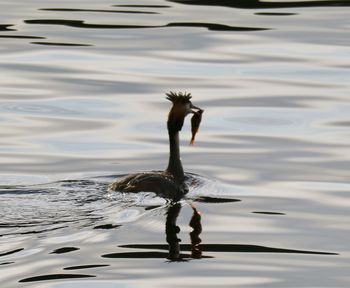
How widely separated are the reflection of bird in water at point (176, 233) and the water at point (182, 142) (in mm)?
31

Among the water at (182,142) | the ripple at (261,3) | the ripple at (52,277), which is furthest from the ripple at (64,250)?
the ripple at (261,3)

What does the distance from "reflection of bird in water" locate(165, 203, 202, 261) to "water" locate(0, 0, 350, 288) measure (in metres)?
0.03

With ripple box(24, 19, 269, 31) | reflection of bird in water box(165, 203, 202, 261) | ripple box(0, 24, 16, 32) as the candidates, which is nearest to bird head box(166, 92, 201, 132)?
reflection of bird in water box(165, 203, 202, 261)

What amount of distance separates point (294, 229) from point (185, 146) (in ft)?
15.1

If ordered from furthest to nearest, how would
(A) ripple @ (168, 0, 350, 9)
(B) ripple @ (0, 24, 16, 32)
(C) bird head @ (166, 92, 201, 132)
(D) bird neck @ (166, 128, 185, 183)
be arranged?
1. (A) ripple @ (168, 0, 350, 9)
2. (B) ripple @ (0, 24, 16, 32)
3. (C) bird head @ (166, 92, 201, 132)
4. (D) bird neck @ (166, 128, 185, 183)

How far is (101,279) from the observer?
13.0m

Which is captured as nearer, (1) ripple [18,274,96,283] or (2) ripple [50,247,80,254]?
(1) ripple [18,274,96,283]

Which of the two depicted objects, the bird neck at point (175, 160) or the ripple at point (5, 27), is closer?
the bird neck at point (175, 160)

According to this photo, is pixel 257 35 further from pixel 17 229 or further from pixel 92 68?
pixel 17 229

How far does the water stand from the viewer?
13602 mm

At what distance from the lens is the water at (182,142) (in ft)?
44.6

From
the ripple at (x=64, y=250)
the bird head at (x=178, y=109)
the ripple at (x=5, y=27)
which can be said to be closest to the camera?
the ripple at (x=64, y=250)

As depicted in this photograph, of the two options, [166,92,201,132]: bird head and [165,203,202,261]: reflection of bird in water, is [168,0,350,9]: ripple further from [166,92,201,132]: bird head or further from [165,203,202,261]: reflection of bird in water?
[165,203,202,261]: reflection of bird in water

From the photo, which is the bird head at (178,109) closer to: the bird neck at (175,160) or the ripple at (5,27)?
the bird neck at (175,160)
